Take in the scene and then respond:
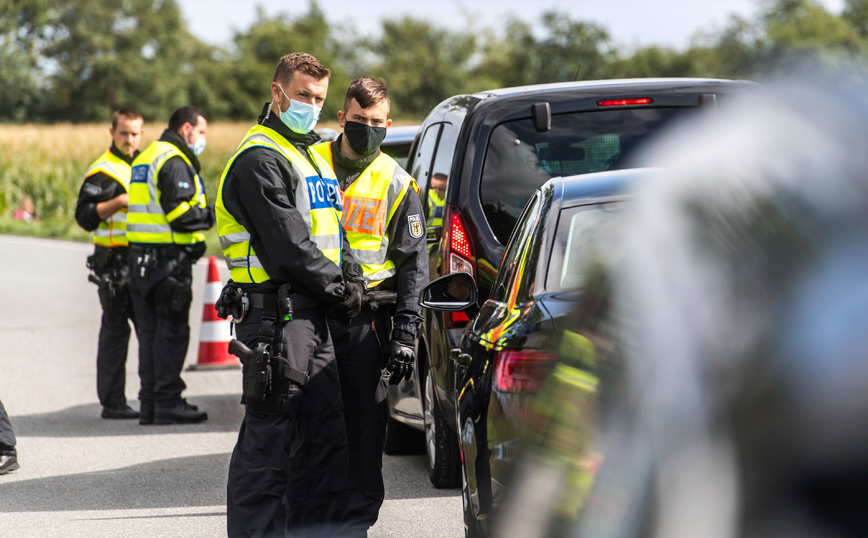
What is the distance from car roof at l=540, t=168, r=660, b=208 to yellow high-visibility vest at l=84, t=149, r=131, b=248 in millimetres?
4789

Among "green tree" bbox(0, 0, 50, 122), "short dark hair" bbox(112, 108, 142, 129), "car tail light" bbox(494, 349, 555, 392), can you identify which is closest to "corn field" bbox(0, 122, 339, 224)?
"short dark hair" bbox(112, 108, 142, 129)

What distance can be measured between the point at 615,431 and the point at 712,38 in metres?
82.7

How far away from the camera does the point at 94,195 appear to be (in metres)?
7.73

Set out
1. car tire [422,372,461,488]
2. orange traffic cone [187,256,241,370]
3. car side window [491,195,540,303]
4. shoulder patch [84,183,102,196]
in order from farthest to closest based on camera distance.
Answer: orange traffic cone [187,256,241,370] → shoulder patch [84,183,102,196] → car tire [422,372,461,488] → car side window [491,195,540,303]

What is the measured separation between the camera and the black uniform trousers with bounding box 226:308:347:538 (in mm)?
3883

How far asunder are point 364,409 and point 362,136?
44.6 inches

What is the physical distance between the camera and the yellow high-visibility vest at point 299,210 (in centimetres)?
397

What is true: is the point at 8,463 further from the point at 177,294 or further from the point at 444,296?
the point at 444,296

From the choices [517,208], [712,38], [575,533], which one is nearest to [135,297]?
[517,208]

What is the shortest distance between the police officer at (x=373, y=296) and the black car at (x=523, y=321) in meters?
0.31

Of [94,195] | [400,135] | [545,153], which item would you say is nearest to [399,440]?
[545,153]

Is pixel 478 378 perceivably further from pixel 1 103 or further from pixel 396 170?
pixel 1 103

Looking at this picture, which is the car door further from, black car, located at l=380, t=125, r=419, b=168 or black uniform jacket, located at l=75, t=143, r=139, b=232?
black uniform jacket, located at l=75, t=143, r=139, b=232

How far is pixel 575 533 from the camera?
1907 mm
